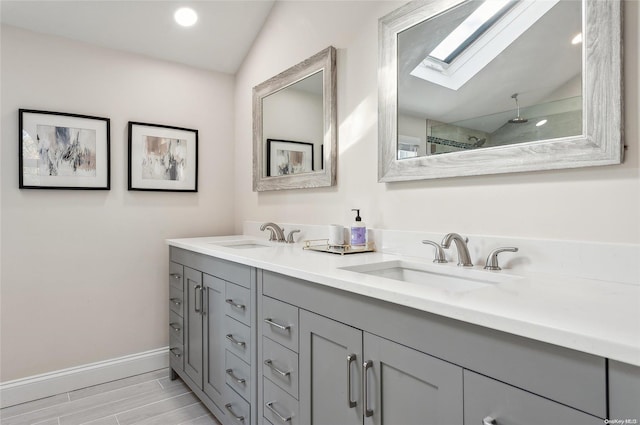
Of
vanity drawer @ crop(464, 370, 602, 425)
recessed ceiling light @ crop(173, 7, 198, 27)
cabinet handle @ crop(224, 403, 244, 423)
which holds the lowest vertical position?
cabinet handle @ crop(224, 403, 244, 423)

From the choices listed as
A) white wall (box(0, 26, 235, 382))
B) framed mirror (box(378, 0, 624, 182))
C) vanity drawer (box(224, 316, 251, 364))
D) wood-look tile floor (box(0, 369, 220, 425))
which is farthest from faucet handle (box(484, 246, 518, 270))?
white wall (box(0, 26, 235, 382))

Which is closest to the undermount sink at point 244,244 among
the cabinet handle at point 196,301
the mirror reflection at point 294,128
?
the cabinet handle at point 196,301

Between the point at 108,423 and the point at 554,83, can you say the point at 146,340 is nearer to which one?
A: the point at 108,423

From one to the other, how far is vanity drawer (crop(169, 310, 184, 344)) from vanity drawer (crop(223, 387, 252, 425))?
68cm

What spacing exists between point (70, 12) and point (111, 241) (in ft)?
4.66

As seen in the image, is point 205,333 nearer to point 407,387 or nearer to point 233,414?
point 233,414

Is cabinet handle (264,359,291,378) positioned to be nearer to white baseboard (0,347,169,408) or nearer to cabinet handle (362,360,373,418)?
cabinet handle (362,360,373,418)

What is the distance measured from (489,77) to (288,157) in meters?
1.33

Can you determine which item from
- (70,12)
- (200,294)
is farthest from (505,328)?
(70,12)

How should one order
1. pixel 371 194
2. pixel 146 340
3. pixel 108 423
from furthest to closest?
pixel 146 340
pixel 108 423
pixel 371 194

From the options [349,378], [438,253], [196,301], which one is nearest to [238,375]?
[196,301]

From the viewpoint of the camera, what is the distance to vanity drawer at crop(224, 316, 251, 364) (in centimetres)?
162

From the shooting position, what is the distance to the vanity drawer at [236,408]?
64.1 inches

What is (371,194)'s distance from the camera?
72.7 inches
